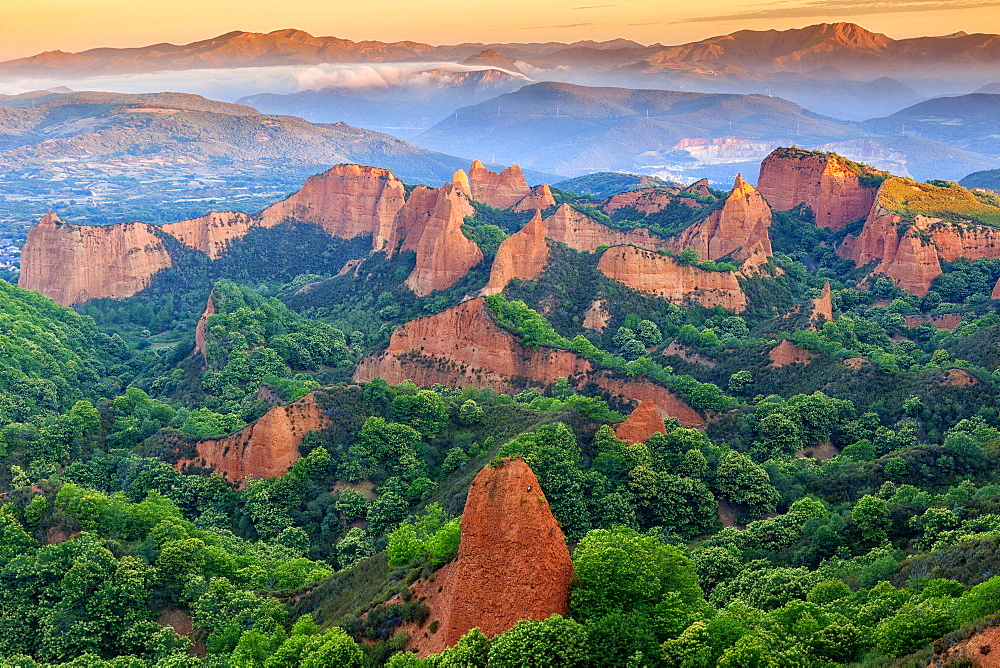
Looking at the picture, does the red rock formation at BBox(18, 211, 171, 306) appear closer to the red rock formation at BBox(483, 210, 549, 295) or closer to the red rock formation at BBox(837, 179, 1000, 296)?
the red rock formation at BBox(483, 210, 549, 295)

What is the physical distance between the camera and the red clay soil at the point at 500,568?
27.6 metres

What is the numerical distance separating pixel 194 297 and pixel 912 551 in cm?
9234

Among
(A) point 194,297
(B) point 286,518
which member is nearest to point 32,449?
(B) point 286,518

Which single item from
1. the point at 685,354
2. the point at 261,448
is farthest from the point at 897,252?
the point at 261,448

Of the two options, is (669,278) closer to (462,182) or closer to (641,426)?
(641,426)

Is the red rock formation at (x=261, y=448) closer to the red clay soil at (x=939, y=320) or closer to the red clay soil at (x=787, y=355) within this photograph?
the red clay soil at (x=787, y=355)

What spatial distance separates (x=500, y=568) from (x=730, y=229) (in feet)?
262

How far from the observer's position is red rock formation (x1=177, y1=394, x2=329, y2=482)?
50.2m

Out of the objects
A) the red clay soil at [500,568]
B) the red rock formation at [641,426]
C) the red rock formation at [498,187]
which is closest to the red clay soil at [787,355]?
the red rock formation at [641,426]

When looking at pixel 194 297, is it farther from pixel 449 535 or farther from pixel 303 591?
pixel 449 535

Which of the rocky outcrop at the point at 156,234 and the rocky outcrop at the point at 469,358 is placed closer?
the rocky outcrop at the point at 469,358

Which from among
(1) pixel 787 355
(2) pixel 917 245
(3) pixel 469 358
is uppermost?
(2) pixel 917 245

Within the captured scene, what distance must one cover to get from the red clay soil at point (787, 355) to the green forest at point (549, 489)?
44 cm

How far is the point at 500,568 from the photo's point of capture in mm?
28250
